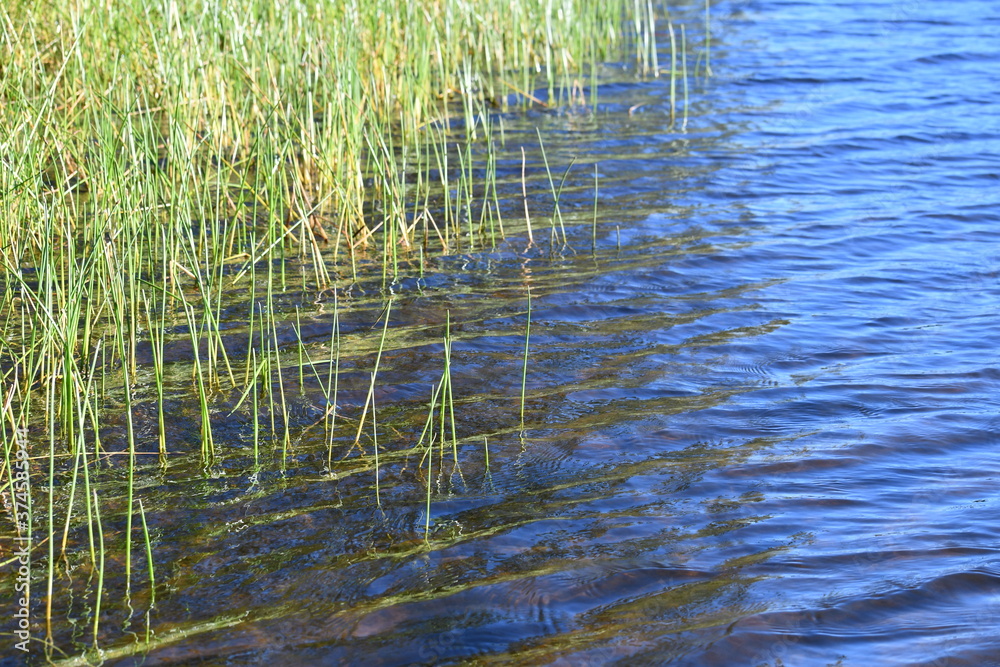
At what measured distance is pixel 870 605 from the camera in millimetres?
2295

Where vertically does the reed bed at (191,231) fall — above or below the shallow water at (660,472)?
above

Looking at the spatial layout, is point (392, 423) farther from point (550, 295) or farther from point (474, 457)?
point (550, 295)

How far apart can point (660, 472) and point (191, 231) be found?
1.92 meters

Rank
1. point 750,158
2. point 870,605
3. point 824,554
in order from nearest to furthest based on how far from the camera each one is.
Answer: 1. point 870,605
2. point 824,554
3. point 750,158

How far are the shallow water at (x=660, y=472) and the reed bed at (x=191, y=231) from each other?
0.14 meters

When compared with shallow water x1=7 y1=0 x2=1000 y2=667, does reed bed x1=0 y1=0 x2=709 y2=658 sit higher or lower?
higher

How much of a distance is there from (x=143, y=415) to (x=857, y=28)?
8.70 metres

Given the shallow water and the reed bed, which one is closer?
the shallow water

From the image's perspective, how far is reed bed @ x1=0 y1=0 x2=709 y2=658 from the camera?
2.63 meters

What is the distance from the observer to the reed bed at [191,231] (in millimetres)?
2627

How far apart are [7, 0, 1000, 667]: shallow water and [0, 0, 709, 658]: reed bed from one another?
0.45ft

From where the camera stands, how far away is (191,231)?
360cm

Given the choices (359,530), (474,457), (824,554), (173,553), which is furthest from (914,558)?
(173,553)

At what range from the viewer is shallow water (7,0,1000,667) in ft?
7.25
